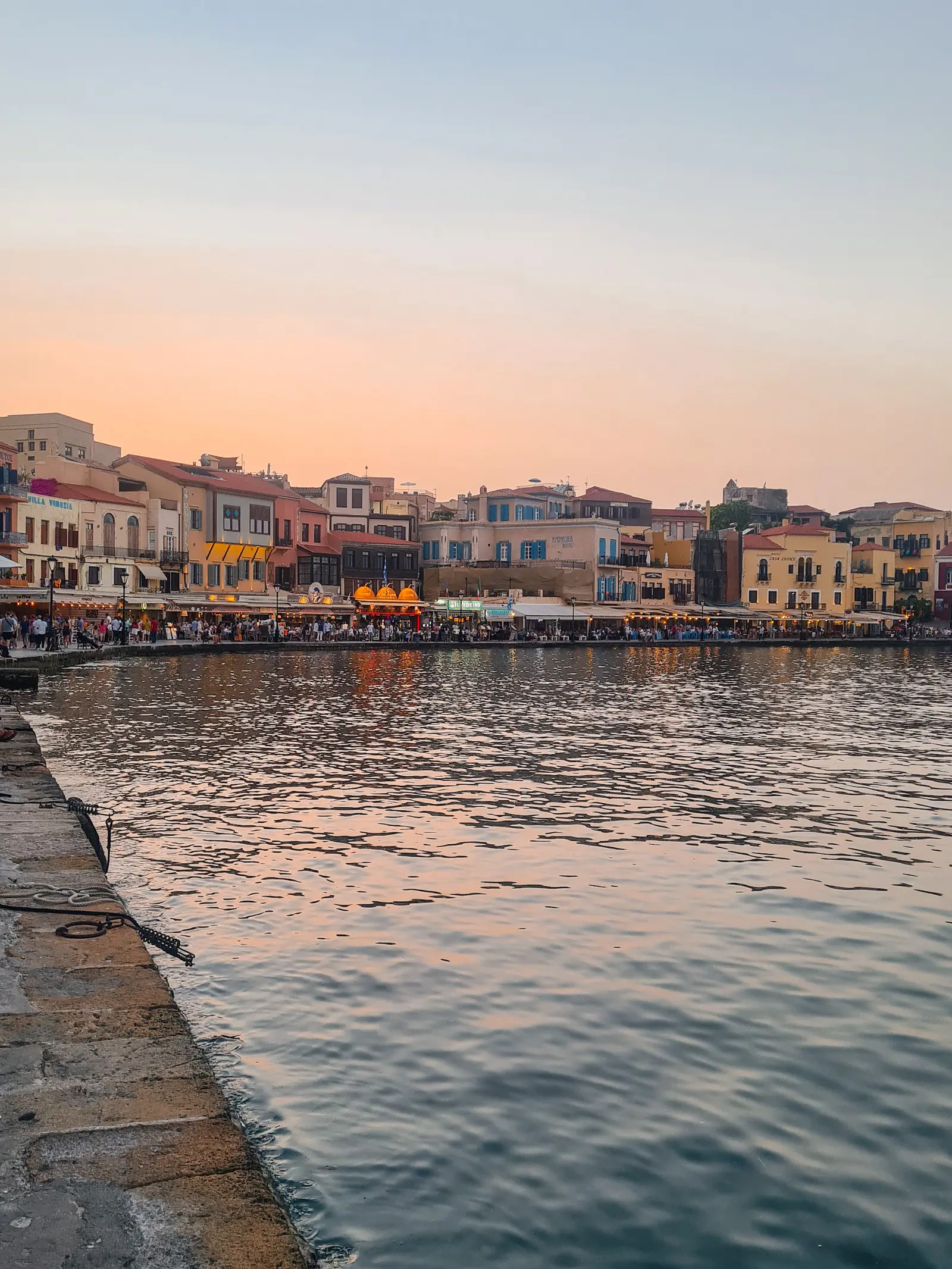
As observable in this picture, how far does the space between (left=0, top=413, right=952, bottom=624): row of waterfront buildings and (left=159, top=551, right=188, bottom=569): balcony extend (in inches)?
4.2

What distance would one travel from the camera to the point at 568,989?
31.1 feet

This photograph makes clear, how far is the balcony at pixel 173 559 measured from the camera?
228 feet

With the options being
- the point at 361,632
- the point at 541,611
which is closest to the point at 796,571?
the point at 541,611

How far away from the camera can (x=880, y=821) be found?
55.7 feet

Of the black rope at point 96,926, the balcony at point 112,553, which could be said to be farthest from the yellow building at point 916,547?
the black rope at point 96,926

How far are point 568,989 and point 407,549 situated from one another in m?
78.4

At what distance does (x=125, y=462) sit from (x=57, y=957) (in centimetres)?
6811

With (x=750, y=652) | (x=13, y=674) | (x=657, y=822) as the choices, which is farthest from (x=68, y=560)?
(x=657, y=822)

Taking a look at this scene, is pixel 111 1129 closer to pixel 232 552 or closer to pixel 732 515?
pixel 232 552

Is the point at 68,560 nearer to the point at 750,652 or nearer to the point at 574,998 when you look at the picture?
the point at 750,652

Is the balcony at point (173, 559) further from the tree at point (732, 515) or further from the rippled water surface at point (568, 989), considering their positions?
the tree at point (732, 515)

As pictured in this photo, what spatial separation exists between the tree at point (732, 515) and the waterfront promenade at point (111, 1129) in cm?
11538

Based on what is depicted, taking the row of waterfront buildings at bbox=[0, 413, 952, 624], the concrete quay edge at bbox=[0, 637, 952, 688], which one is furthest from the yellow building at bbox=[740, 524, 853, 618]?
the concrete quay edge at bbox=[0, 637, 952, 688]

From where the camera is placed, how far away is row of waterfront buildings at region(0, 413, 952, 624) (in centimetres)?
6375
